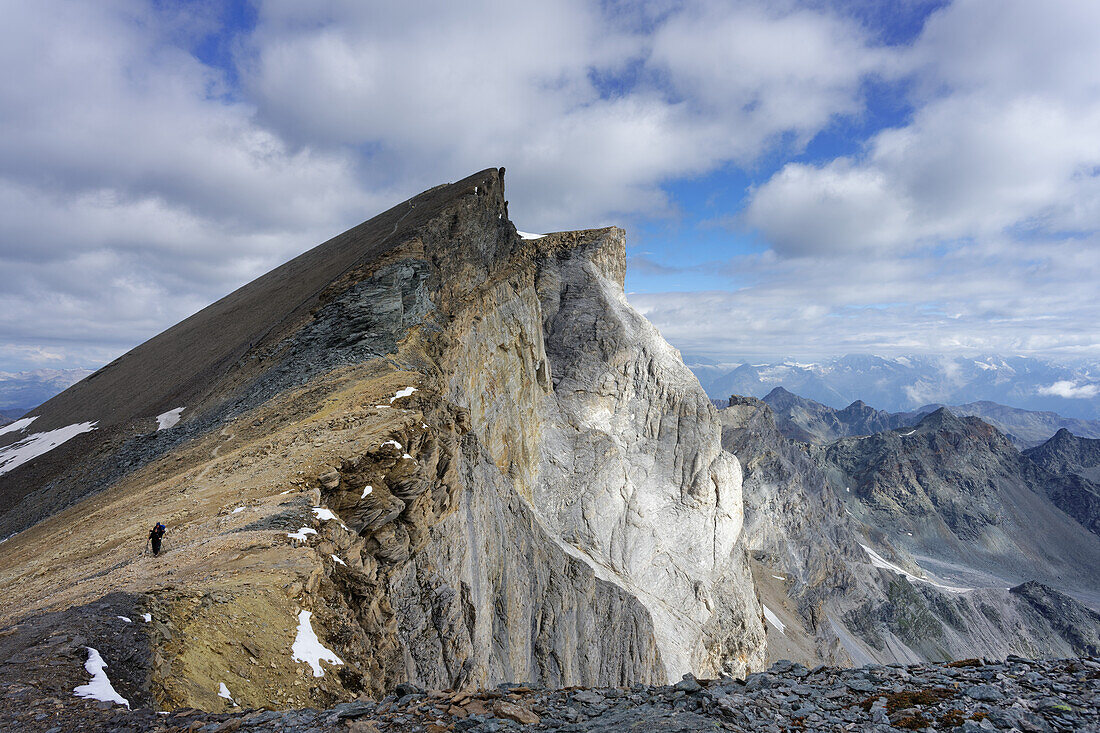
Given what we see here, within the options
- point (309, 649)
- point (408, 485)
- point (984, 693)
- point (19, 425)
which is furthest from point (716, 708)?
point (19, 425)

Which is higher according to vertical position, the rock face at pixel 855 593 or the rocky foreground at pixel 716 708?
the rocky foreground at pixel 716 708

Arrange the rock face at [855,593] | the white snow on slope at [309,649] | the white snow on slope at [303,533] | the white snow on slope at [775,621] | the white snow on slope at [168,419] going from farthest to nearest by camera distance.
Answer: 1. the rock face at [855,593]
2. the white snow on slope at [775,621]
3. the white snow on slope at [168,419]
4. the white snow on slope at [303,533]
5. the white snow on slope at [309,649]

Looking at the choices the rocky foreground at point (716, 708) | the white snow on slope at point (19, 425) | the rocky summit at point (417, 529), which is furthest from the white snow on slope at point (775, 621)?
the white snow on slope at point (19, 425)

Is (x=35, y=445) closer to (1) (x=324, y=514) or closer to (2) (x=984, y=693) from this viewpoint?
(1) (x=324, y=514)

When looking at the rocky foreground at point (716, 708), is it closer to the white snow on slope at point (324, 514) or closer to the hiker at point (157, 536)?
the hiker at point (157, 536)

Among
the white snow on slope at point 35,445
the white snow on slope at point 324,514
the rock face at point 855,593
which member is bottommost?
the rock face at point 855,593

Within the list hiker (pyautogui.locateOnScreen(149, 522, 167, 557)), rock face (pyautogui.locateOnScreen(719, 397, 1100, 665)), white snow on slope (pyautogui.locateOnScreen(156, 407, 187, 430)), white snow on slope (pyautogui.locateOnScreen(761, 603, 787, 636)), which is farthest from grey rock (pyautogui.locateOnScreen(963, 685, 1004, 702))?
rock face (pyautogui.locateOnScreen(719, 397, 1100, 665))
